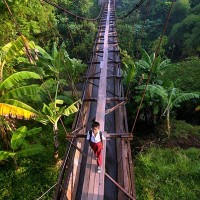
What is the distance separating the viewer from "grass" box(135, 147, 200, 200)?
271 inches

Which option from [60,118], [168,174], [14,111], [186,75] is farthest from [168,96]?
[14,111]

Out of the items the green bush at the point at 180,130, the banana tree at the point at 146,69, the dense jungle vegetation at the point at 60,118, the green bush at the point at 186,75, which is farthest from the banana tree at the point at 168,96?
the green bush at the point at 186,75

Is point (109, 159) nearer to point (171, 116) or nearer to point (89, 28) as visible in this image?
point (171, 116)

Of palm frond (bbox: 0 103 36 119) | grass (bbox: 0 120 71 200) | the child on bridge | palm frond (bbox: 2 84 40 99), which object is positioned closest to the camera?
the child on bridge

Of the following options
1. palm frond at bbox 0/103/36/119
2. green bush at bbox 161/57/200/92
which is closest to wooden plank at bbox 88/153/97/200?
palm frond at bbox 0/103/36/119

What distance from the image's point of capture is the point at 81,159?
5984 millimetres

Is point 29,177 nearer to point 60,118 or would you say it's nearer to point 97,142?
point 60,118

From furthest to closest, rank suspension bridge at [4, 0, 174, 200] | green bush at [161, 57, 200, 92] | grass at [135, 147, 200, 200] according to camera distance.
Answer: green bush at [161, 57, 200, 92], grass at [135, 147, 200, 200], suspension bridge at [4, 0, 174, 200]

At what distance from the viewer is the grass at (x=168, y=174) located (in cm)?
689

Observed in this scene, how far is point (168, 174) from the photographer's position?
7.52m

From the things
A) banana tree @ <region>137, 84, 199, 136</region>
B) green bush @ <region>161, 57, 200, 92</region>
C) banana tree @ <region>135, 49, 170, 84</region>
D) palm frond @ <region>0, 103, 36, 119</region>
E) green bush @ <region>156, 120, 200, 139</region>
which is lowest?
palm frond @ <region>0, 103, 36, 119</region>

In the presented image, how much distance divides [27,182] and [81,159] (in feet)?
8.58

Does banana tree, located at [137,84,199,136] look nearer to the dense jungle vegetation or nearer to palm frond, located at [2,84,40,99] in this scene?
the dense jungle vegetation

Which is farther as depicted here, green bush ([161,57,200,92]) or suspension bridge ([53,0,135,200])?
green bush ([161,57,200,92])
